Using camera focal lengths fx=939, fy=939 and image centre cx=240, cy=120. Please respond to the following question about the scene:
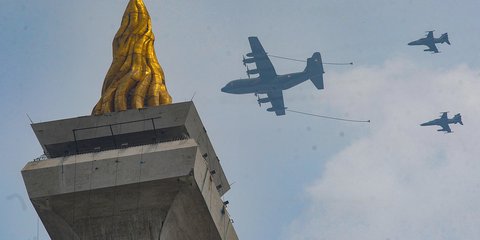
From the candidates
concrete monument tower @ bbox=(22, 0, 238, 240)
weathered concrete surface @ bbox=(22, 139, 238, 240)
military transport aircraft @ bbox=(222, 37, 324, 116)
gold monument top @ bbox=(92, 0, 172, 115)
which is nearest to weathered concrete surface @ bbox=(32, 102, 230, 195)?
concrete monument tower @ bbox=(22, 0, 238, 240)

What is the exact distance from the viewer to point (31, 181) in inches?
2820

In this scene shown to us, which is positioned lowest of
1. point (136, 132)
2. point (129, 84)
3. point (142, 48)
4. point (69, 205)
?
point (69, 205)

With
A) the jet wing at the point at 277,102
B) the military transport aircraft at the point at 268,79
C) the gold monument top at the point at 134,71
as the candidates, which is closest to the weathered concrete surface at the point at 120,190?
the gold monument top at the point at 134,71

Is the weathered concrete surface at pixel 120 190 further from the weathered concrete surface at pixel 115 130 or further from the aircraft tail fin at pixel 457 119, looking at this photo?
the aircraft tail fin at pixel 457 119

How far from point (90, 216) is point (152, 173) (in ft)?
19.5

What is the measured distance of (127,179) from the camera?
2785 inches

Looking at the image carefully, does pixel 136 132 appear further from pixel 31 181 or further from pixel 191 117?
pixel 31 181

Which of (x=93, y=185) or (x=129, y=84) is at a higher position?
(x=129, y=84)

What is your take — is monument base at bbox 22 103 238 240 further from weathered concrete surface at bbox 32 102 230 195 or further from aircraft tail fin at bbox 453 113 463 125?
aircraft tail fin at bbox 453 113 463 125

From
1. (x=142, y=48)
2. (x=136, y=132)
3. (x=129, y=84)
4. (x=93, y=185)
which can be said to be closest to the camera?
A: (x=93, y=185)

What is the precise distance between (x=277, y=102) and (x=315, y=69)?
504 inches

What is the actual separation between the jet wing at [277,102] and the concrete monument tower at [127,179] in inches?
3299

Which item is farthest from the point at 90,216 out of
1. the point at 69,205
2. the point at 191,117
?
the point at 191,117

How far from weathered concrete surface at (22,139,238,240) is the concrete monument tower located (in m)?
0.08
